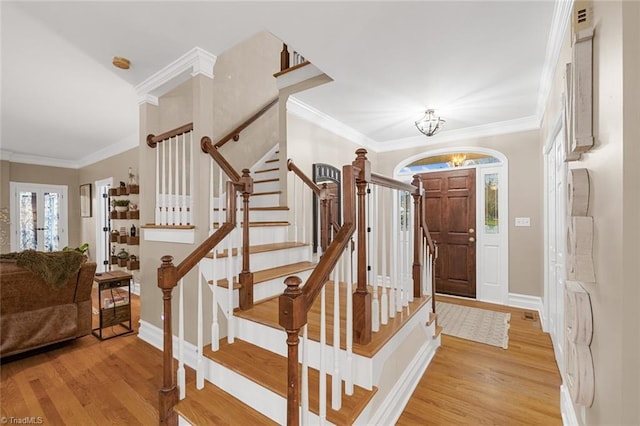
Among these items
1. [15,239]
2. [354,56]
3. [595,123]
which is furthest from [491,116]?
[15,239]

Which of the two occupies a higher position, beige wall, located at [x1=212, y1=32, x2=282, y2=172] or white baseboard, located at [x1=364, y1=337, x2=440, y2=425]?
beige wall, located at [x1=212, y1=32, x2=282, y2=172]

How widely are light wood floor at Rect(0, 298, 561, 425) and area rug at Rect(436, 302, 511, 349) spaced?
6.0 inches

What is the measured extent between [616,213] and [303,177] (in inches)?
101

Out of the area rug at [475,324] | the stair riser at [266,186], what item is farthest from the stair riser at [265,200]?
the area rug at [475,324]

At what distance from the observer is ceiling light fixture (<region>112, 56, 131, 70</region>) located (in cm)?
252

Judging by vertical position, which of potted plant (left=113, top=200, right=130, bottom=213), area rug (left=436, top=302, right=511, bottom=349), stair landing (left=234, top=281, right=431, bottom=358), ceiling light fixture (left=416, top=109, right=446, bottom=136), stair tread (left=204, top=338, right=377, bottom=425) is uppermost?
ceiling light fixture (left=416, top=109, right=446, bottom=136)

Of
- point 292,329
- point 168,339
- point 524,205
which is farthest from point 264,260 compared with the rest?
point 524,205

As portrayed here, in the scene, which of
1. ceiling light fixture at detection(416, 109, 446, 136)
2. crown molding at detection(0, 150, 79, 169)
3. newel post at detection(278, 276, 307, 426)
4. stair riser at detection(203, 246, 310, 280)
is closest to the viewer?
newel post at detection(278, 276, 307, 426)

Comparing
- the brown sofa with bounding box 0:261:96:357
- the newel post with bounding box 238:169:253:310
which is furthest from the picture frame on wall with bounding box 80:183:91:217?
the newel post with bounding box 238:169:253:310

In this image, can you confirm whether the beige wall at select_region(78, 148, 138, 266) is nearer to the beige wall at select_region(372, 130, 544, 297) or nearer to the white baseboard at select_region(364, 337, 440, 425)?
the white baseboard at select_region(364, 337, 440, 425)

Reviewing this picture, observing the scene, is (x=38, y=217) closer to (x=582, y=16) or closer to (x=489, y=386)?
(x=489, y=386)

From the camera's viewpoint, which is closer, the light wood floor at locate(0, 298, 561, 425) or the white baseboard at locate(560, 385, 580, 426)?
the white baseboard at locate(560, 385, 580, 426)

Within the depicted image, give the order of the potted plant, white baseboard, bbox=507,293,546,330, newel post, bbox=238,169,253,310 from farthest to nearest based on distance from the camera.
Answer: the potted plant → white baseboard, bbox=507,293,546,330 → newel post, bbox=238,169,253,310

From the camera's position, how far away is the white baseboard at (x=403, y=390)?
1723 millimetres
